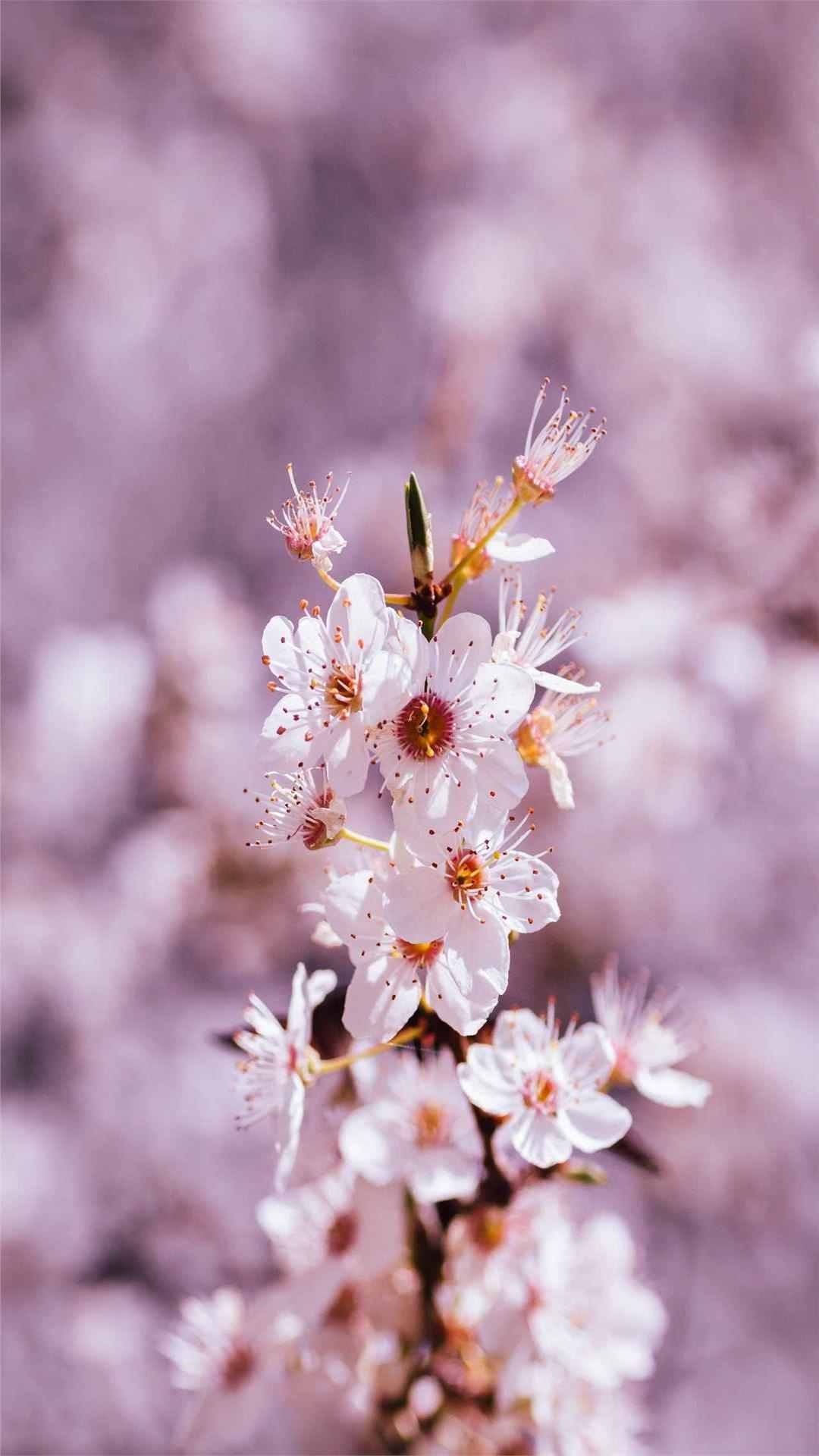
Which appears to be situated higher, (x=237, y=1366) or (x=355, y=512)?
(x=355, y=512)

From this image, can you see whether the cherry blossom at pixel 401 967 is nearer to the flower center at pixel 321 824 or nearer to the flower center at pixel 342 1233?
the flower center at pixel 321 824

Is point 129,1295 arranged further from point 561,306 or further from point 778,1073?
point 561,306

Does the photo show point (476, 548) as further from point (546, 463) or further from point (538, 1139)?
point (538, 1139)

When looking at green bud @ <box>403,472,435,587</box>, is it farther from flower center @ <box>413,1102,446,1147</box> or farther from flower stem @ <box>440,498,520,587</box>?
flower center @ <box>413,1102,446,1147</box>

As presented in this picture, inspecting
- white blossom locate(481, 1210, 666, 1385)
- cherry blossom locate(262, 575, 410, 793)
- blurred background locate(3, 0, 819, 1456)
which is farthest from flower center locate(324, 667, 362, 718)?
blurred background locate(3, 0, 819, 1456)

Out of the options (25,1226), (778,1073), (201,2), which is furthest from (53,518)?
(778,1073)

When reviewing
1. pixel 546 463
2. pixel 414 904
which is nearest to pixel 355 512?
pixel 546 463
